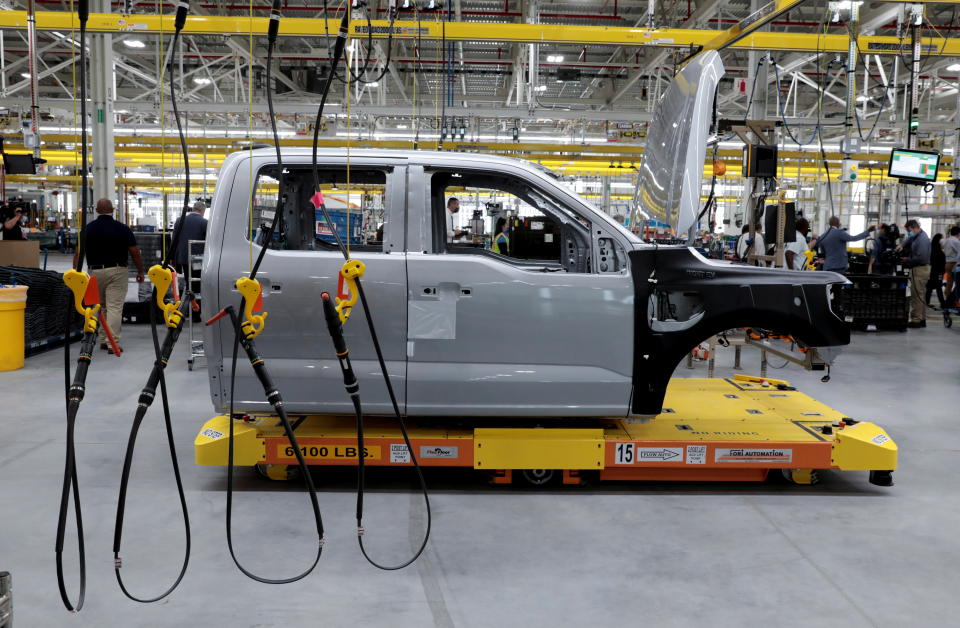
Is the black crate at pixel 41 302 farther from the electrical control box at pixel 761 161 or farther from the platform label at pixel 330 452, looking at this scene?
the electrical control box at pixel 761 161

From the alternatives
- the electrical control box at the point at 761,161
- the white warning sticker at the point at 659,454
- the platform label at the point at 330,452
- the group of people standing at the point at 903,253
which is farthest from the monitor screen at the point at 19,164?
the group of people standing at the point at 903,253

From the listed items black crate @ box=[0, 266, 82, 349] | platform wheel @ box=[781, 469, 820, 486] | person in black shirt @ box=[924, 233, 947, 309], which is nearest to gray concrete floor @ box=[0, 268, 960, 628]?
platform wheel @ box=[781, 469, 820, 486]

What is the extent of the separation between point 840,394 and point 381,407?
16.6 feet

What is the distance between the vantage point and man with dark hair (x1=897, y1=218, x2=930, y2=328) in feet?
42.7

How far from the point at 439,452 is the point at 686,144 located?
2264 millimetres

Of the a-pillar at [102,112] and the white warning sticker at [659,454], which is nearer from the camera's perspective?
the white warning sticker at [659,454]

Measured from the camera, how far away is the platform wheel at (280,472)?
4.59 m

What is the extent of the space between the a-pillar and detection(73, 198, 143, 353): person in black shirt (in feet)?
6.38

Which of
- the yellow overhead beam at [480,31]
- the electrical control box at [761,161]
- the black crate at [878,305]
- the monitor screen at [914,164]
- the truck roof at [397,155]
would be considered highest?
the yellow overhead beam at [480,31]

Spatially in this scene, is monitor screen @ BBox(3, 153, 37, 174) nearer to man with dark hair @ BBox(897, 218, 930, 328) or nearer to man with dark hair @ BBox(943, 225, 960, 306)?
man with dark hair @ BBox(897, 218, 930, 328)

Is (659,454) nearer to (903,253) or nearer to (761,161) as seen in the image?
(761,161)

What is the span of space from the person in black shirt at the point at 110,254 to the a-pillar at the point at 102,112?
1944 millimetres

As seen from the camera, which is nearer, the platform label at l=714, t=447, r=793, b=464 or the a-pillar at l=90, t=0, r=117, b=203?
the platform label at l=714, t=447, r=793, b=464

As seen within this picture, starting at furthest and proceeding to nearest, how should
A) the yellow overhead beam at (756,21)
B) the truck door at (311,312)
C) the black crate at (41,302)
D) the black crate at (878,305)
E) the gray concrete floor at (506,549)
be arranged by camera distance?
the black crate at (878,305) → the black crate at (41,302) → the yellow overhead beam at (756,21) → the truck door at (311,312) → the gray concrete floor at (506,549)
